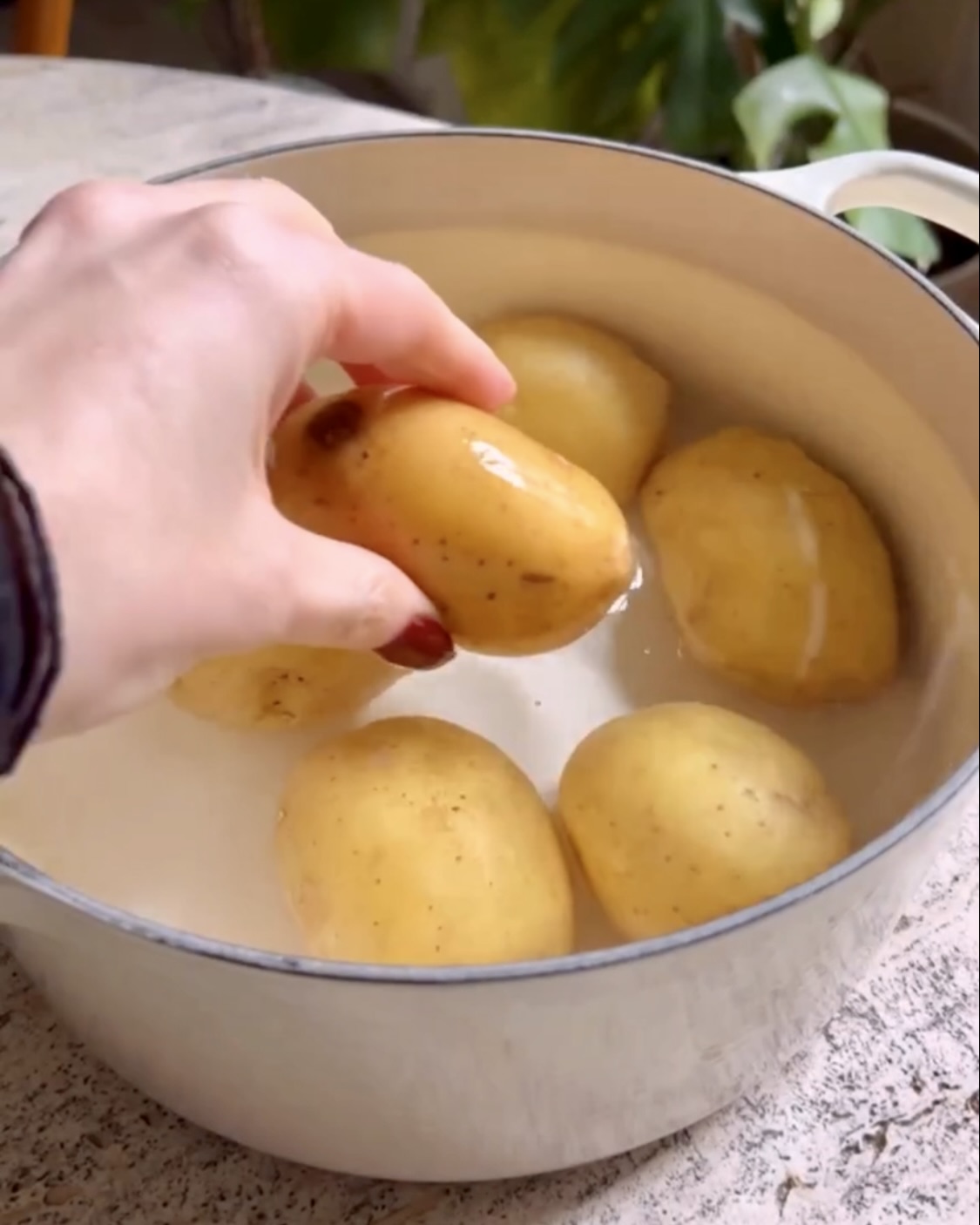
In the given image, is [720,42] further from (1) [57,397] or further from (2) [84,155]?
(1) [57,397]

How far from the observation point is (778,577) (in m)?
0.50

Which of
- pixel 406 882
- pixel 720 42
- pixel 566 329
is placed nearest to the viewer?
pixel 406 882

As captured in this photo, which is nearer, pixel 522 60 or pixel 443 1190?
pixel 443 1190

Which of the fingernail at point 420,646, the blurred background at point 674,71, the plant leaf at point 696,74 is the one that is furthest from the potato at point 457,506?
the plant leaf at point 696,74

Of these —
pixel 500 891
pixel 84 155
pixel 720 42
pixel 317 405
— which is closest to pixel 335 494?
pixel 317 405

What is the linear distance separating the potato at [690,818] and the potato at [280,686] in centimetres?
8

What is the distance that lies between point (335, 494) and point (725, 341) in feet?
0.68

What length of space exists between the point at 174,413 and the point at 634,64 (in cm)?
63

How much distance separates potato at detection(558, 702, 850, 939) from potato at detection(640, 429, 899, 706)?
0.04m

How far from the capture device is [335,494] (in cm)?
46

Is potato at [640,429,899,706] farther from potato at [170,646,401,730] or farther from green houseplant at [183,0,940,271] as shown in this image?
green houseplant at [183,0,940,271]

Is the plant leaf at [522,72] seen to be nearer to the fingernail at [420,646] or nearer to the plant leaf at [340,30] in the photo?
the plant leaf at [340,30]

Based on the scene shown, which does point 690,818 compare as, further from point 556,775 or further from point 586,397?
point 586,397

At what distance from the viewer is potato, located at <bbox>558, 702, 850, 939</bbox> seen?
0.42 meters
